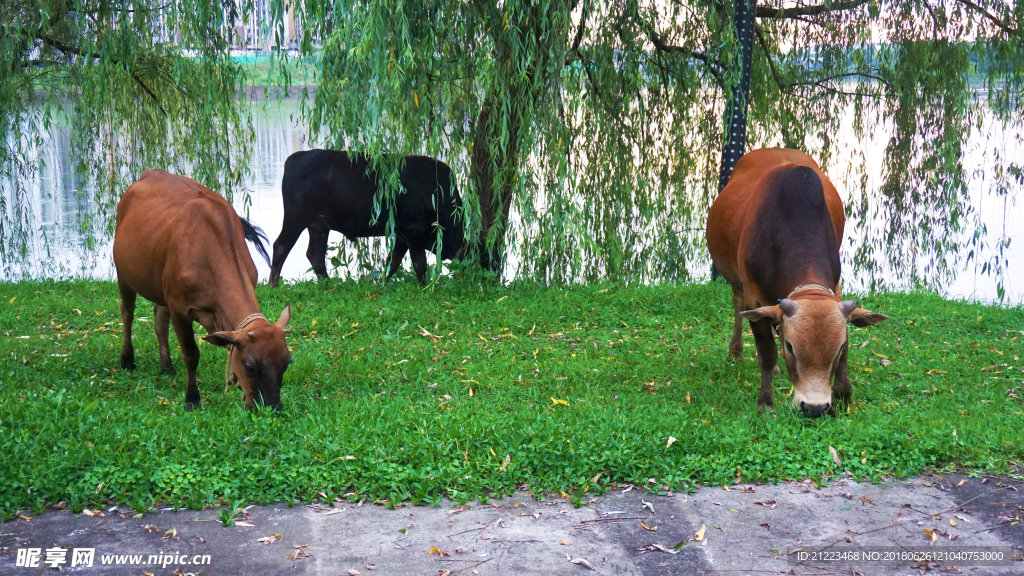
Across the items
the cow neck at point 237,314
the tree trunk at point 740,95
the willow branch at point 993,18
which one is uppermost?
the willow branch at point 993,18

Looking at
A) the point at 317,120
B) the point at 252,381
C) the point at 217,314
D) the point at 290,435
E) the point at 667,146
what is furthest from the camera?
the point at 667,146

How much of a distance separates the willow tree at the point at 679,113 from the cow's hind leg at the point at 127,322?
2.32 m

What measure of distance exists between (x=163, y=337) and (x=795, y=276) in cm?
456

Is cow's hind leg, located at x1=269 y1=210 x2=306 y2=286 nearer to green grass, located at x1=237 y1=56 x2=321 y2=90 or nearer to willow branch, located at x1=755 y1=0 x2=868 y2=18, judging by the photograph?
green grass, located at x1=237 y1=56 x2=321 y2=90

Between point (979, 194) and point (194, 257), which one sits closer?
point (194, 257)

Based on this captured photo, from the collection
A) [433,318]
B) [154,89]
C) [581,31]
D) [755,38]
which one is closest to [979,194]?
[755,38]

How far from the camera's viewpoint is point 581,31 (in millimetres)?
9172

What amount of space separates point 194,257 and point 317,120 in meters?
2.62

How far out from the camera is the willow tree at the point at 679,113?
8273 millimetres

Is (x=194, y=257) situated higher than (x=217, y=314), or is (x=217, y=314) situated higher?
(x=194, y=257)

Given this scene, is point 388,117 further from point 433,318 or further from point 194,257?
point 194,257

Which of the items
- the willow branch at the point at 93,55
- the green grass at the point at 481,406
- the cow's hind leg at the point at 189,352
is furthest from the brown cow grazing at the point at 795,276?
the willow branch at the point at 93,55

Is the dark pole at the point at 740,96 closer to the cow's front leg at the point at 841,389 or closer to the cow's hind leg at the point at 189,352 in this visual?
the cow's front leg at the point at 841,389

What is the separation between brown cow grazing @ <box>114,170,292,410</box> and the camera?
5.11m
